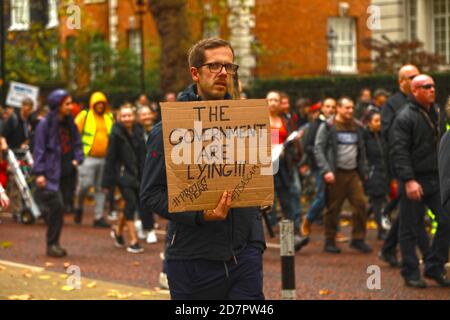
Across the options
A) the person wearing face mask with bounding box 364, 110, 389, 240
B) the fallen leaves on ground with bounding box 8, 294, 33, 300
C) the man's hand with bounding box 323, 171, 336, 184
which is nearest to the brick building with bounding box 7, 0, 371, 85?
the person wearing face mask with bounding box 364, 110, 389, 240

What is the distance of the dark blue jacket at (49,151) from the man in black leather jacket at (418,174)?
14.4 feet

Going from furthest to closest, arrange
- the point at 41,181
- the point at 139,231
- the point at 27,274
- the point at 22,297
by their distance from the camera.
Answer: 1. the point at 139,231
2. the point at 41,181
3. the point at 27,274
4. the point at 22,297

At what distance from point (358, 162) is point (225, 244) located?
8461mm

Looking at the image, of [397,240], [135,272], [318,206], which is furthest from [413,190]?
[318,206]

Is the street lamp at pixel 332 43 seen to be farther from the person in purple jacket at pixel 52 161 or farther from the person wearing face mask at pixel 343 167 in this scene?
the person in purple jacket at pixel 52 161

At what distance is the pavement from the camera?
1076 cm

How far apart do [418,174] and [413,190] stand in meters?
0.33

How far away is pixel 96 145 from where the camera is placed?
17.5m

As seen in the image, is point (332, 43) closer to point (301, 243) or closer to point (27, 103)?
point (27, 103)

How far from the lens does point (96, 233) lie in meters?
16.8

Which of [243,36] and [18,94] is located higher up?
[243,36]

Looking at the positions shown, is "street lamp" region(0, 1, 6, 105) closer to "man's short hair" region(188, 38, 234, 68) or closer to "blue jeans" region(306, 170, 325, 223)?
"blue jeans" region(306, 170, 325, 223)

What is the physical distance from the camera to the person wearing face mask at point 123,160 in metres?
14.9

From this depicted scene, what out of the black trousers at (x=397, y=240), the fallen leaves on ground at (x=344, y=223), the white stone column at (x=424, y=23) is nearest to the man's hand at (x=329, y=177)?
the black trousers at (x=397, y=240)
